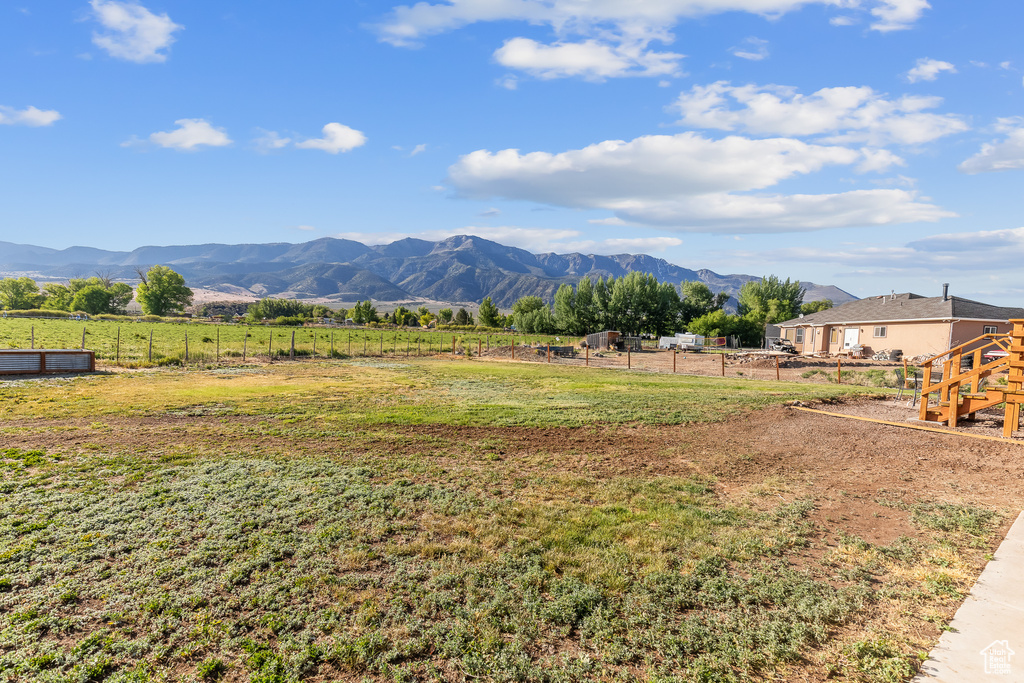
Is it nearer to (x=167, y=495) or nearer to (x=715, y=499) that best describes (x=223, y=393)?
(x=167, y=495)

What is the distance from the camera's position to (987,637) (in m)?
3.74

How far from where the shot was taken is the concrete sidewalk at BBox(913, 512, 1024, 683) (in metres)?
3.35

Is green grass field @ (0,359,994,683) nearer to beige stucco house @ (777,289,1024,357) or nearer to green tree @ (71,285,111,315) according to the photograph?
beige stucco house @ (777,289,1024,357)

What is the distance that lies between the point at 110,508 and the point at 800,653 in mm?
7454

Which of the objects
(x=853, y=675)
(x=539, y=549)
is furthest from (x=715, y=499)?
(x=853, y=675)

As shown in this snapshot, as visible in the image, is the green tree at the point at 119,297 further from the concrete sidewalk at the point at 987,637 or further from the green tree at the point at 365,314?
the concrete sidewalk at the point at 987,637

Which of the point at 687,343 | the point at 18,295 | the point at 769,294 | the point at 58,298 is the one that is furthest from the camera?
the point at 18,295

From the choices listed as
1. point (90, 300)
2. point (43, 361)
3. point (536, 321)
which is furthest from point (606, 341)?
point (90, 300)

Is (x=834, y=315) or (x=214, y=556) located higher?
(x=834, y=315)

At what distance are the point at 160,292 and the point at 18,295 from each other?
41902 millimetres

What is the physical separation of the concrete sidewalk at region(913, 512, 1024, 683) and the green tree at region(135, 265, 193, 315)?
137 metres

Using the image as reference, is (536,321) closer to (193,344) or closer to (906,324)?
(906,324)

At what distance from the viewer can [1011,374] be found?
992 centimetres

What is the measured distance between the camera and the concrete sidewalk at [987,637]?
11.0 ft
